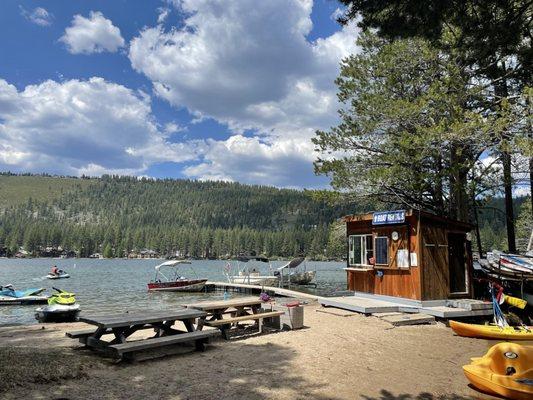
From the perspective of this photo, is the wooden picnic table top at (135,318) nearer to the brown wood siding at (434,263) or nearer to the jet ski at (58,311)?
the brown wood siding at (434,263)

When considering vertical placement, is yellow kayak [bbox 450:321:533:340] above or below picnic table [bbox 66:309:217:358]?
below

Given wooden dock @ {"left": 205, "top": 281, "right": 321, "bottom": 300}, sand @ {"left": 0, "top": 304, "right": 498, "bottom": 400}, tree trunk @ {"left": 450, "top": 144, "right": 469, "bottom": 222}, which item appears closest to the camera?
sand @ {"left": 0, "top": 304, "right": 498, "bottom": 400}

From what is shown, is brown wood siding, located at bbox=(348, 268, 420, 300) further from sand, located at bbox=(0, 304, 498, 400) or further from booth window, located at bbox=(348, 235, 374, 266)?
sand, located at bbox=(0, 304, 498, 400)

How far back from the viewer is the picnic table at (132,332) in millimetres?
7246

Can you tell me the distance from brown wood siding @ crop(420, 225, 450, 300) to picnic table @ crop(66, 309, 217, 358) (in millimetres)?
8253

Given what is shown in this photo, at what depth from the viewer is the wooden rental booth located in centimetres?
1392

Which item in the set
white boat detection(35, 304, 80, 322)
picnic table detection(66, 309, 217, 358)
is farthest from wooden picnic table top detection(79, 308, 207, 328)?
white boat detection(35, 304, 80, 322)

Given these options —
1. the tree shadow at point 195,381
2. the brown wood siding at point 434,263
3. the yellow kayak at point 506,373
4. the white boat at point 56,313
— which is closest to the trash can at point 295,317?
the tree shadow at point 195,381

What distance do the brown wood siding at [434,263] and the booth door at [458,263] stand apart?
900 millimetres

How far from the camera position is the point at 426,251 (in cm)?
1398

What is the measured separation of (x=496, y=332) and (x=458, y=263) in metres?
5.14

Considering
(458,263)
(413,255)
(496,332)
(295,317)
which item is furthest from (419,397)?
(458,263)

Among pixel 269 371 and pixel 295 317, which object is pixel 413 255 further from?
pixel 269 371

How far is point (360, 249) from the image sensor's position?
16328 mm
